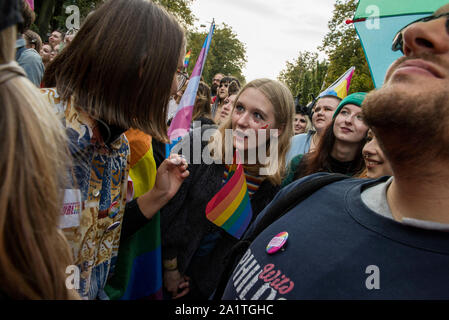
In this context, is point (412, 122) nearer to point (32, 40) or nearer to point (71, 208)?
point (71, 208)

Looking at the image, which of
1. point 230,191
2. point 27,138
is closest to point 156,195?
point 230,191

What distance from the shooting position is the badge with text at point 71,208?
117 centimetres

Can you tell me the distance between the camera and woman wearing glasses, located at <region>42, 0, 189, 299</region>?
127 centimetres

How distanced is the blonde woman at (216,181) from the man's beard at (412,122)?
51.7 inches

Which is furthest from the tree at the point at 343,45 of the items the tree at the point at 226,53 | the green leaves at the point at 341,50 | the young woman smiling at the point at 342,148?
the young woman smiling at the point at 342,148

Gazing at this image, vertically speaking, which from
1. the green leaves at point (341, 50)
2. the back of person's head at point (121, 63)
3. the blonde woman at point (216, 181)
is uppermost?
the green leaves at point (341, 50)

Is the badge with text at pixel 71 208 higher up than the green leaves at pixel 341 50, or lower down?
lower down

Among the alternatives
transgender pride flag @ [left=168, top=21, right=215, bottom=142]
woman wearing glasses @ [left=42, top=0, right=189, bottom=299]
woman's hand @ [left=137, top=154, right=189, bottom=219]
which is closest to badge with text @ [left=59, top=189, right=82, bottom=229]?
woman wearing glasses @ [left=42, top=0, right=189, bottom=299]

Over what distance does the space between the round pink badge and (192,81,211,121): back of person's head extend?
11.2 ft

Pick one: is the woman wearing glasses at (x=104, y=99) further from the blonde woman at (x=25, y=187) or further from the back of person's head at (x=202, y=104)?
the back of person's head at (x=202, y=104)

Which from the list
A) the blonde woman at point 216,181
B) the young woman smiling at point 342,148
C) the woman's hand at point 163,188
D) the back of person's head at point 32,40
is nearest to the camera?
the woman's hand at point 163,188

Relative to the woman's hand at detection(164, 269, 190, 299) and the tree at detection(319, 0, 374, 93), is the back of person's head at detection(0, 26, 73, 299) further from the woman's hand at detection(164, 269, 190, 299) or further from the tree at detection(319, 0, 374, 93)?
the tree at detection(319, 0, 374, 93)

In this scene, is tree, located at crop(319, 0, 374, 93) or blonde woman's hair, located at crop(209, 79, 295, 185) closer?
blonde woman's hair, located at crop(209, 79, 295, 185)

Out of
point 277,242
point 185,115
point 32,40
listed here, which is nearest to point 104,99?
point 277,242
